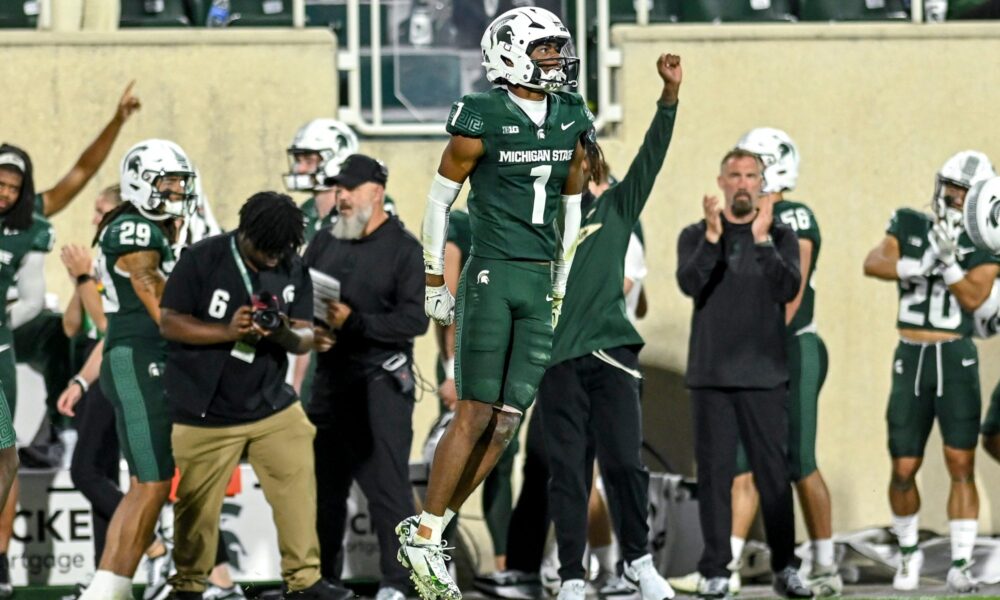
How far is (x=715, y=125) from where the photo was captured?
1149 centimetres

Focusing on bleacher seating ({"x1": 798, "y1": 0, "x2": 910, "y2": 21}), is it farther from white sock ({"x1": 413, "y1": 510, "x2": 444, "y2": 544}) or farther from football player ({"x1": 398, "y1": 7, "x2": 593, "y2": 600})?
white sock ({"x1": 413, "y1": 510, "x2": 444, "y2": 544})

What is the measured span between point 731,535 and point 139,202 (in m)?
3.06

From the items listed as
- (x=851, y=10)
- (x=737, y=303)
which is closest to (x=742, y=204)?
(x=737, y=303)

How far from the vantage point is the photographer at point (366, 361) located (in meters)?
8.91

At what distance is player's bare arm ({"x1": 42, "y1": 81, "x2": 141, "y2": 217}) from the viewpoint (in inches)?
402

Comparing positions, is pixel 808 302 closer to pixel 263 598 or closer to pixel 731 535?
A: pixel 731 535

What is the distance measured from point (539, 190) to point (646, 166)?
1339 millimetres

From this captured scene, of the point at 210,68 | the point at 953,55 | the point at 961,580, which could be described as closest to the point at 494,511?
the point at 961,580

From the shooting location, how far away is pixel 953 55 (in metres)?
11.6

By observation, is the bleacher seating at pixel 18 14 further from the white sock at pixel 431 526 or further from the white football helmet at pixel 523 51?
the white sock at pixel 431 526

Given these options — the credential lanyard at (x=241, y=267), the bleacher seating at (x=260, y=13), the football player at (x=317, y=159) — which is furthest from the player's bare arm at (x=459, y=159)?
the bleacher seating at (x=260, y=13)

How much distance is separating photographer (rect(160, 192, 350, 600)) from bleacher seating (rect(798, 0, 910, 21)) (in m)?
4.67

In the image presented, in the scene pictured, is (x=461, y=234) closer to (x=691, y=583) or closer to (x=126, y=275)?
(x=126, y=275)

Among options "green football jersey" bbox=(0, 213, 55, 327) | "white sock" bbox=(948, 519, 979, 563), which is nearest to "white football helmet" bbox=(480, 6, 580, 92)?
"green football jersey" bbox=(0, 213, 55, 327)
